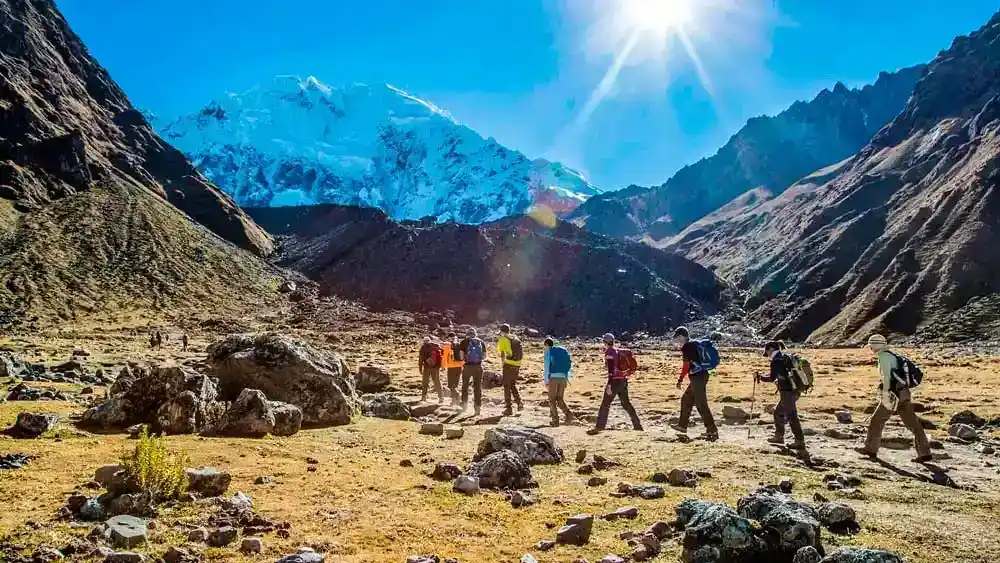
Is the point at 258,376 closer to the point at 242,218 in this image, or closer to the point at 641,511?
the point at 641,511

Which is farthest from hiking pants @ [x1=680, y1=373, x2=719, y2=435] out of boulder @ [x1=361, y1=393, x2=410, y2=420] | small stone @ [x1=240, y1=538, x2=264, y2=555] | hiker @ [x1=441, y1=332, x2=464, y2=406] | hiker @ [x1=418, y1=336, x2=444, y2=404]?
small stone @ [x1=240, y1=538, x2=264, y2=555]

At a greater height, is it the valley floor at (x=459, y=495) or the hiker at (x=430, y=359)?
the hiker at (x=430, y=359)

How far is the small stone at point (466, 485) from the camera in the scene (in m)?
9.66

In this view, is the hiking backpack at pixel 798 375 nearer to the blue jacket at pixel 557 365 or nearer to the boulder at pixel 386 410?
the blue jacket at pixel 557 365

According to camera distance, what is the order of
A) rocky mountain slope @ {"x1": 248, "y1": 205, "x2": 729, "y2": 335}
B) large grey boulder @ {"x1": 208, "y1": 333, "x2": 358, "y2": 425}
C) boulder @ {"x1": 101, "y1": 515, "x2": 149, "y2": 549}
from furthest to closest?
rocky mountain slope @ {"x1": 248, "y1": 205, "x2": 729, "y2": 335} → large grey boulder @ {"x1": 208, "y1": 333, "x2": 358, "y2": 425} → boulder @ {"x1": 101, "y1": 515, "x2": 149, "y2": 549}

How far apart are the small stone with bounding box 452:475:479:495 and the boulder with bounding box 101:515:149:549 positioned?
422 cm

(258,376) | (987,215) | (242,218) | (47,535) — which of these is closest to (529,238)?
(242,218)

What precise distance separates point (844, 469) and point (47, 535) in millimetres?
12390

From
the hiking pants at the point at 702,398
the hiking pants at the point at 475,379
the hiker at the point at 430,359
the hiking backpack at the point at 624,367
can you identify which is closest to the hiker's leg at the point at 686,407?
the hiking pants at the point at 702,398

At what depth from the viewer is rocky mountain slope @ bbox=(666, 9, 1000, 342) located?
9900cm

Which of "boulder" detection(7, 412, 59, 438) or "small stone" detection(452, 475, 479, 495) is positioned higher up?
"boulder" detection(7, 412, 59, 438)

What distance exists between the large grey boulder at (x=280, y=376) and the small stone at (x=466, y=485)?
737 cm

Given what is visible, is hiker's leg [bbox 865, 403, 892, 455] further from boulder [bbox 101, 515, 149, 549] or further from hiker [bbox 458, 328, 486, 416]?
boulder [bbox 101, 515, 149, 549]

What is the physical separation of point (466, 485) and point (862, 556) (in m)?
5.45
